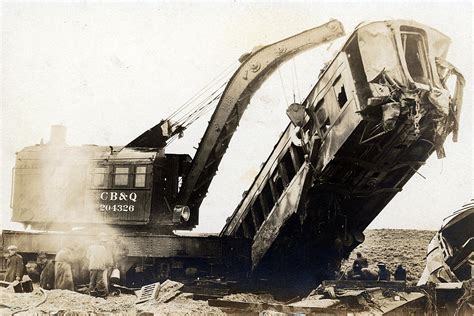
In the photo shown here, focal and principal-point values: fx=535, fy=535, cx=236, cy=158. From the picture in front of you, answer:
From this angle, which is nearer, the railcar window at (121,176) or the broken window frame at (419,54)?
the broken window frame at (419,54)

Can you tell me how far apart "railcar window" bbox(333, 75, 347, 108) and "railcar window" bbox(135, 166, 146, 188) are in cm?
551

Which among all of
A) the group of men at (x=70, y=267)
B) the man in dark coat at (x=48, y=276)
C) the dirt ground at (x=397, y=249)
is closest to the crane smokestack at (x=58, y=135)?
the group of men at (x=70, y=267)

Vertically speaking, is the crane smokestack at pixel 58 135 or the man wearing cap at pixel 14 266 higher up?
the crane smokestack at pixel 58 135

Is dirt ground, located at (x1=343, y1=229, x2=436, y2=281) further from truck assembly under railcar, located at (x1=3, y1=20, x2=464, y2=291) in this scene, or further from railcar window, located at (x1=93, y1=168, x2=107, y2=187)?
railcar window, located at (x1=93, y1=168, x2=107, y2=187)

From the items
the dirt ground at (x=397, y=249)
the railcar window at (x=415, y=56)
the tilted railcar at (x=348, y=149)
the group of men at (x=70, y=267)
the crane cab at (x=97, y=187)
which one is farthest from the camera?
the dirt ground at (x=397, y=249)

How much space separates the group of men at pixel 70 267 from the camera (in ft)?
36.4

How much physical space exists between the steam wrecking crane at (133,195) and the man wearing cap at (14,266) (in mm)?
571

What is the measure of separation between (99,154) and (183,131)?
2122mm

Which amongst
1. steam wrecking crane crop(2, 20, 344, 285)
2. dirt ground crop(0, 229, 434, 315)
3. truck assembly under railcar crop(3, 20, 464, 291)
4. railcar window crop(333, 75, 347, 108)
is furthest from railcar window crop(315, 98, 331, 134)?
dirt ground crop(0, 229, 434, 315)

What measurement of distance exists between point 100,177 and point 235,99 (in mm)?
3845

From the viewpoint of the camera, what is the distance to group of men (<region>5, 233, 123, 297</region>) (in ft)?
36.4

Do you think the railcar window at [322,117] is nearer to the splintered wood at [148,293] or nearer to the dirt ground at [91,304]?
the dirt ground at [91,304]

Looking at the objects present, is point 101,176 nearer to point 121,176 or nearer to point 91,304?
point 121,176

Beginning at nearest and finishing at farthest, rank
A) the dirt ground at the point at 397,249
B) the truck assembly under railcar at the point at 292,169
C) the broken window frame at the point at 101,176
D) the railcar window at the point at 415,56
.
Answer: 1. the truck assembly under railcar at the point at 292,169
2. the railcar window at the point at 415,56
3. the broken window frame at the point at 101,176
4. the dirt ground at the point at 397,249
